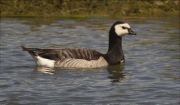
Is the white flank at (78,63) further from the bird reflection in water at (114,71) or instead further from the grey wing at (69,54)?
the bird reflection in water at (114,71)

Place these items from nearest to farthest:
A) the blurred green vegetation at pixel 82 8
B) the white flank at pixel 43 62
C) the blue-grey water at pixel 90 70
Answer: the blue-grey water at pixel 90 70 → the white flank at pixel 43 62 → the blurred green vegetation at pixel 82 8

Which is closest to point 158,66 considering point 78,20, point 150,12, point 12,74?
point 12,74

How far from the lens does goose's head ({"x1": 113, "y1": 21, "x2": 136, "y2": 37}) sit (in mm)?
16531

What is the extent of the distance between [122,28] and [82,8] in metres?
8.64

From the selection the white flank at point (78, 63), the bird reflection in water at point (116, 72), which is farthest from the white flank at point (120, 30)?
the white flank at point (78, 63)

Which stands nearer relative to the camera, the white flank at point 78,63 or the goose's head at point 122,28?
the white flank at point 78,63

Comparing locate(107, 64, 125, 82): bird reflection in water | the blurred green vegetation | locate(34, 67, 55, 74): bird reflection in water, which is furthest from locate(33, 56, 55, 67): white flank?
the blurred green vegetation

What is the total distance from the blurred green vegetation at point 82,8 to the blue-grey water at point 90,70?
743mm

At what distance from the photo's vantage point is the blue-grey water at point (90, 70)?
37.8ft

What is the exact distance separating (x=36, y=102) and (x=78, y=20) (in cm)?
1328

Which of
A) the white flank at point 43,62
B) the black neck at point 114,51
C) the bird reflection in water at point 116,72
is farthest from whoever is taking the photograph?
the black neck at point 114,51

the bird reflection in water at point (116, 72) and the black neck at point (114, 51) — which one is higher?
the black neck at point (114, 51)

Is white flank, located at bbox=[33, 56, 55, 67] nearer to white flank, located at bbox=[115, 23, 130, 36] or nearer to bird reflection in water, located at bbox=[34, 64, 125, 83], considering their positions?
bird reflection in water, located at bbox=[34, 64, 125, 83]

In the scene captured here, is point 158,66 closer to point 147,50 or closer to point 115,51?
point 115,51
